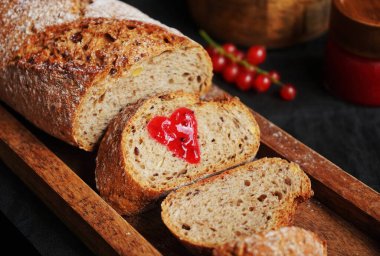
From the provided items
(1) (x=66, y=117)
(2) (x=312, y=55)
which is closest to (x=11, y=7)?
(1) (x=66, y=117)

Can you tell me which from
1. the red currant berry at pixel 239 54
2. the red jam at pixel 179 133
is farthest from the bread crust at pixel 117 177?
the red currant berry at pixel 239 54

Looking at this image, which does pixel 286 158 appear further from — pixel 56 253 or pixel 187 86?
pixel 56 253

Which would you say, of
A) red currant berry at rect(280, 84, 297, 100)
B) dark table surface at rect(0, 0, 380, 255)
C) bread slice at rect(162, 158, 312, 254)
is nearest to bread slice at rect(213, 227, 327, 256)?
bread slice at rect(162, 158, 312, 254)

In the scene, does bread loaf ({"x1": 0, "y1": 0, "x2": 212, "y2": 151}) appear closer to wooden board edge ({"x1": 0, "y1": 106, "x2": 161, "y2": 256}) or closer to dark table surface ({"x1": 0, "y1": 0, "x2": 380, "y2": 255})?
wooden board edge ({"x1": 0, "y1": 106, "x2": 161, "y2": 256})

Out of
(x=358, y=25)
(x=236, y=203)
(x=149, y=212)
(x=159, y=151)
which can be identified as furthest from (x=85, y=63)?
(x=358, y=25)

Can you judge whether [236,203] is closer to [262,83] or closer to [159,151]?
[159,151]

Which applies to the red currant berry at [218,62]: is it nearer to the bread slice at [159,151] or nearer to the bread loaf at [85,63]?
the bread loaf at [85,63]

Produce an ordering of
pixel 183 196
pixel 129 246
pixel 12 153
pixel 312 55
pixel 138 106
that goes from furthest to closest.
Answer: pixel 312 55 → pixel 12 153 → pixel 138 106 → pixel 183 196 → pixel 129 246
